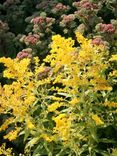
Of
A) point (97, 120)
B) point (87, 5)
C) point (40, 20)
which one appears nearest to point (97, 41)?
point (87, 5)

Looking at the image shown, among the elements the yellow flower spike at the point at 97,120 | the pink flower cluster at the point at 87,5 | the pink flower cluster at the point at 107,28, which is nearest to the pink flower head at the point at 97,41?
the pink flower cluster at the point at 107,28

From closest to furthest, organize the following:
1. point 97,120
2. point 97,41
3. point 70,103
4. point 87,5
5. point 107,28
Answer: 1. point 97,120
2. point 70,103
3. point 97,41
4. point 107,28
5. point 87,5

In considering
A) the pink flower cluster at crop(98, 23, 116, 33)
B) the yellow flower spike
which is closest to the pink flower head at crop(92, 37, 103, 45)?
the pink flower cluster at crop(98, 23, 116, 33)

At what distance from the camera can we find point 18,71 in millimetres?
4230

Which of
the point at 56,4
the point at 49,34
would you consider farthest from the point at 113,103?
the point at 56,4

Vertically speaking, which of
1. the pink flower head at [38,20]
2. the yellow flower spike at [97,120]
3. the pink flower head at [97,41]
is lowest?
the yellow flower spike at [97,120]

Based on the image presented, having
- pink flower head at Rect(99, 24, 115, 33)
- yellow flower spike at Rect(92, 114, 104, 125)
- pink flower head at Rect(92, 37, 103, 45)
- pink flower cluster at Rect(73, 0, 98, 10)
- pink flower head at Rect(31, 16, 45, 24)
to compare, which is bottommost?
yellow flower spike at Rect(92, 114, 104, 125)

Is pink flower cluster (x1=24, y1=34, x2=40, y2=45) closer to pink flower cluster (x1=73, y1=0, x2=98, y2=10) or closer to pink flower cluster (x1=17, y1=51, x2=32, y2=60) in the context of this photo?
pink flower cluster (x1=17, y1=51, x2=32, y2=60)

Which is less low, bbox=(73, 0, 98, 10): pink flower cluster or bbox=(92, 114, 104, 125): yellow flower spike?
bbox=(73, 0, 98, 10): pink flower cluster

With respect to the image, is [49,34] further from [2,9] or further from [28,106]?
[28,106]

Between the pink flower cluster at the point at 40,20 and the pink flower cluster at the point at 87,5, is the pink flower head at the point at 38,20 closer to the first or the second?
the pink flower cluster at the point at 40,20

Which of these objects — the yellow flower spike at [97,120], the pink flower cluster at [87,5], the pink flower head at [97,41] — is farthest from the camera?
the pink flower cluster at [87,5]

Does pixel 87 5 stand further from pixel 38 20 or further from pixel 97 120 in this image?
pixel 97 120

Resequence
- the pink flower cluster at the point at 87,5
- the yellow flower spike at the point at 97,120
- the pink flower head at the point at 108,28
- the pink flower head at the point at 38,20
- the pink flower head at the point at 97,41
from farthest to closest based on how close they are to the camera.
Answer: the pink flower head at the point at 38,20 → the pink flower cluster at the point at 87,5 → the pink flower head at the point at 108,28 → the pink flower head at the point at 97,41 → the yellow flower spike at the point at 97,120
